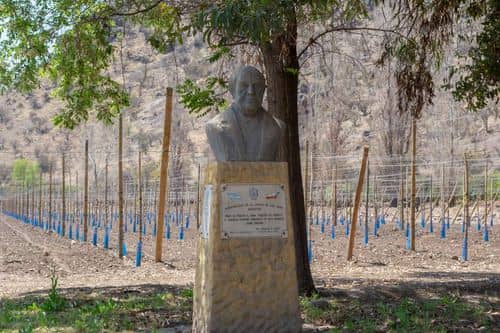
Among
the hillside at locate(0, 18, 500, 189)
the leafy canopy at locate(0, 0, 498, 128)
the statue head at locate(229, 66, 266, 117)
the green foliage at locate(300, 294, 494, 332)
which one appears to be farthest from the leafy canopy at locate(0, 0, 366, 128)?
the green foliage at locate(300, 294, 494, 332)

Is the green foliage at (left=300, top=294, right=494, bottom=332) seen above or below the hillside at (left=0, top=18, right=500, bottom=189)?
below

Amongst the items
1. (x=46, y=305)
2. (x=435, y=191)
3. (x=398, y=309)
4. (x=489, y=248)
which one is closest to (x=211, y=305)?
(x=398, y=309)

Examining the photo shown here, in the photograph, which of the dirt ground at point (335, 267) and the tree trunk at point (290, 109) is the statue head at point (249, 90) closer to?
the tree trunk at point (290, 109)

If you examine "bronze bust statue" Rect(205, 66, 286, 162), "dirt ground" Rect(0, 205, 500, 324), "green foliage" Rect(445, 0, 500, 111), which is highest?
"green foliage" Rect(445, 0, 500, 111)

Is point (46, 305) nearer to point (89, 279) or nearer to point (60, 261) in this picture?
point (89, 279)

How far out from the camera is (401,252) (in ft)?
46.1

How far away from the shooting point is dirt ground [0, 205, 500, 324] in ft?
28.7

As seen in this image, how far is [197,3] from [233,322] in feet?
14.1

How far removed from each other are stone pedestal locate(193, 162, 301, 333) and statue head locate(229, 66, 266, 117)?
0.45m

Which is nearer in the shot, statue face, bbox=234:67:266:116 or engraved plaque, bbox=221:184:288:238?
engraved plaque, bbox=221:184:288:238

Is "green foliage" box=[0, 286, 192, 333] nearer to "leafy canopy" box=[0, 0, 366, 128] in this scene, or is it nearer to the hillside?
"leafy canopy" box=[0, 0, 366, 128]

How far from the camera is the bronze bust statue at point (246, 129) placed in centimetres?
524

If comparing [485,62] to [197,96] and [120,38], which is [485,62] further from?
[120,38]

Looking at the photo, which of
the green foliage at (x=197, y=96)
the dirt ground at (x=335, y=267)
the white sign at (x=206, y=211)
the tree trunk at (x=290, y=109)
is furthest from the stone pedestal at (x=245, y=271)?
the green foliage at (x=197, y=96)
